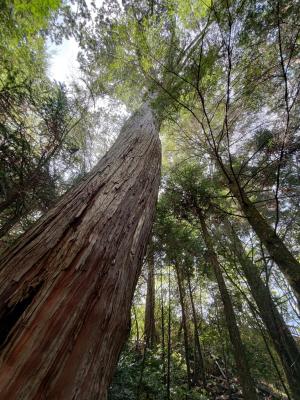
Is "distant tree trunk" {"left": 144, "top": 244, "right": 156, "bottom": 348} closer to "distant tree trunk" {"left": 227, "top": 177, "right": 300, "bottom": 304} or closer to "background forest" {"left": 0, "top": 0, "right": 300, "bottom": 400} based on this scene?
"background forest" {"left": 0, "top": 0, "right": 300, "bottom": 400}

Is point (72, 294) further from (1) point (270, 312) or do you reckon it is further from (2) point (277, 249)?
(1) point (270, 312)

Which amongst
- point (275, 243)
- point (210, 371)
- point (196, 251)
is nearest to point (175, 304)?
point (210, 371)

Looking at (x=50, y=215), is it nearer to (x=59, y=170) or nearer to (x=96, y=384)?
(x=96, y=384)

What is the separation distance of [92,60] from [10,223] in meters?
5.54

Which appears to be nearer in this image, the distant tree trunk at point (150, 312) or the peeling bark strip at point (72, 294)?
the peeling bark strip at point (72, 294)

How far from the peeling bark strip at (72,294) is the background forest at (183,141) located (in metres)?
1.79

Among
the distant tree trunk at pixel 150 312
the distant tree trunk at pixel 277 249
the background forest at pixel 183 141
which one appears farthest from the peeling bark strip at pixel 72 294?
the distant tree trunk at pixel 150 312

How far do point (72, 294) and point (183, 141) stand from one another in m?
5.12

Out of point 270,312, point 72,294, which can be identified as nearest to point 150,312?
point 270,312

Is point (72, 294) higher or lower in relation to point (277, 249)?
lower

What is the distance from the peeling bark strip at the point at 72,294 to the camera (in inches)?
23.5

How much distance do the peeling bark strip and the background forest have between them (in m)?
1.79

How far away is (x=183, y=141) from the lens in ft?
17.6

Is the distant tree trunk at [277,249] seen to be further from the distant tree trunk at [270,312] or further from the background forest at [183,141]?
the distant tree trunk at [270,312]
